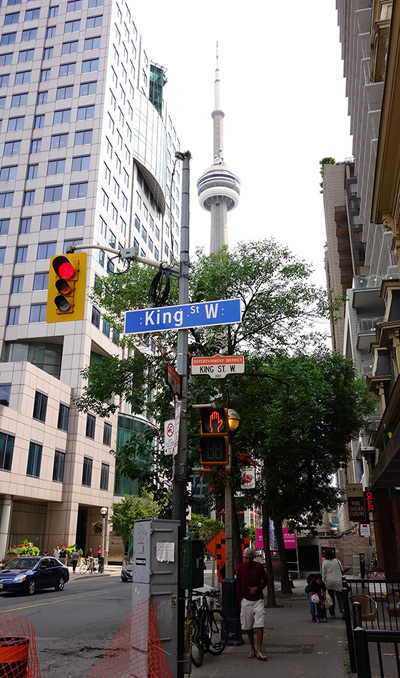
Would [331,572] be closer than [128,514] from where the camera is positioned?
Yes

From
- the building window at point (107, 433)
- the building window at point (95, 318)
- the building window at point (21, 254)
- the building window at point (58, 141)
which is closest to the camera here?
the building window at point (95, 318)

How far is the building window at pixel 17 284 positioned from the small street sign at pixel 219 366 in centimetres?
4577

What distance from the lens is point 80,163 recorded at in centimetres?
5588

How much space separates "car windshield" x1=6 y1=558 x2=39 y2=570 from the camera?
75.3 ft

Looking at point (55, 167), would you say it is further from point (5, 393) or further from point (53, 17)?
point (5, 393)

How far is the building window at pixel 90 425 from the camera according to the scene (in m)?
50.7

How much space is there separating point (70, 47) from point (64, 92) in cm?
607

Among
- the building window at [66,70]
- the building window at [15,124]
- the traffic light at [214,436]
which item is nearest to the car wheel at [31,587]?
the traffic light at [214,436]

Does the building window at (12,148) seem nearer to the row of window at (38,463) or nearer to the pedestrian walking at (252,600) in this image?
the row of window at (38,463)

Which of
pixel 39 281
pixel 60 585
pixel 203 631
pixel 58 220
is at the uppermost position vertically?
pixel 58 220

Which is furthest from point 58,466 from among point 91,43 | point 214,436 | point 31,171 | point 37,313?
point 91,43

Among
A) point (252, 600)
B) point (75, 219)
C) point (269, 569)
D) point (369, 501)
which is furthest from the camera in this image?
point (75, 219)

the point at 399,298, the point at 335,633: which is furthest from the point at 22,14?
the point at 335,633

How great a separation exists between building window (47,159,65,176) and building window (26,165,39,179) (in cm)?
140
